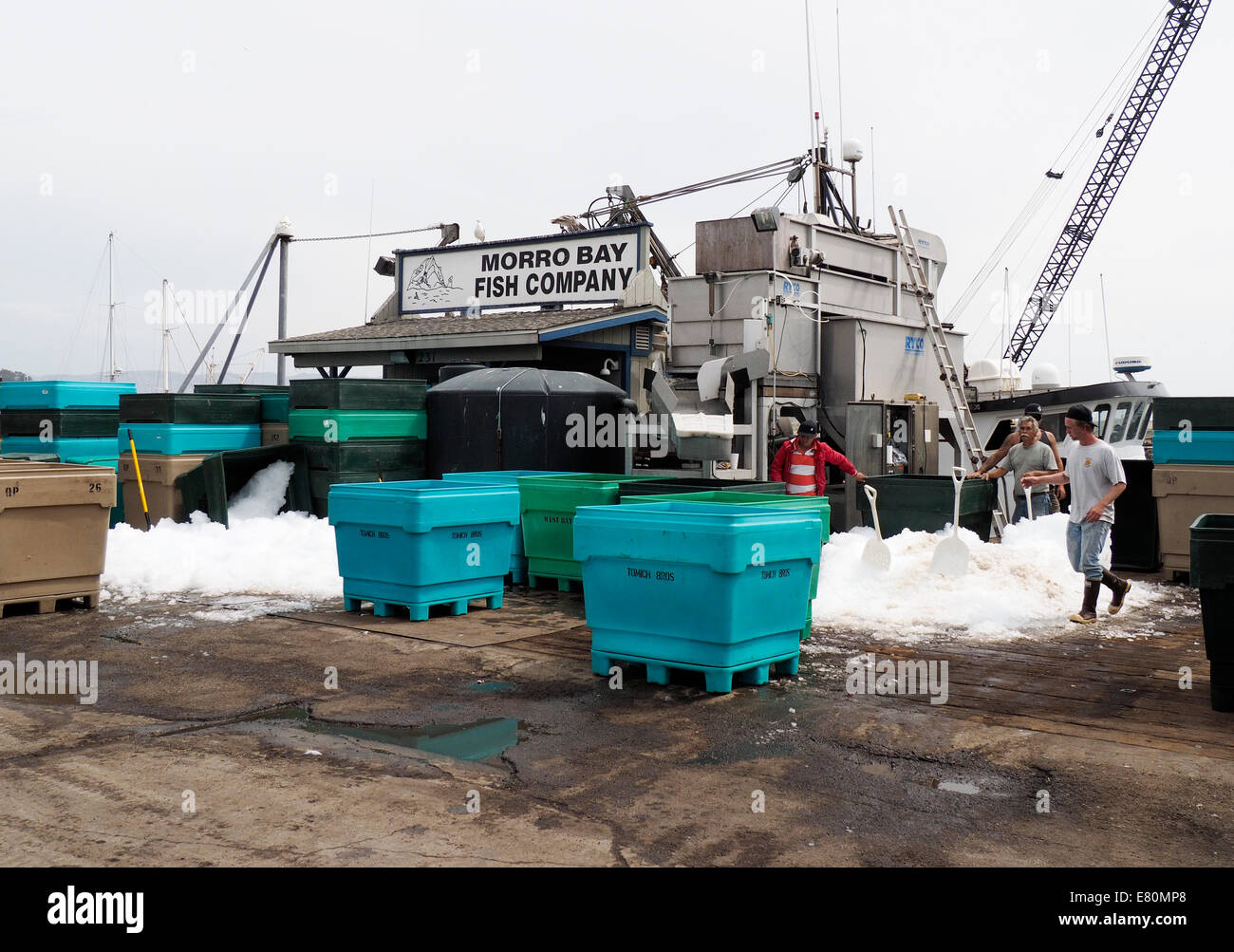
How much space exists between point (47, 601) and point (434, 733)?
211 inches

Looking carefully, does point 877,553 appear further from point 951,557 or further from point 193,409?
point 193,409

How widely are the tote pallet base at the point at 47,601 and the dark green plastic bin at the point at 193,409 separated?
4769 millimetres

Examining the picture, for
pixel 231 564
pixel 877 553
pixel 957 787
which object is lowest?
pixel 957 787

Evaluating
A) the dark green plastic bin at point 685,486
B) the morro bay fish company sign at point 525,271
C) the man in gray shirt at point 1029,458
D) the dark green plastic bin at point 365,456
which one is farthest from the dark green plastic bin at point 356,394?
the man in gray shirt at point 1029,458

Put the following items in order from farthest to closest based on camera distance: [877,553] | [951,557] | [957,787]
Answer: [877,553], [951,557], [957,787]

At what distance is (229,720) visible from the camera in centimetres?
620

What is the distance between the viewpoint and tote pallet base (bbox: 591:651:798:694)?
22.5ft

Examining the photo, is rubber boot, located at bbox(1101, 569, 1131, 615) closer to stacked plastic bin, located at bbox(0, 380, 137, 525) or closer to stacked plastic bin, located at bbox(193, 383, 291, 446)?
stacked plastic bin, located at bbox(193, 383, 291, 446)

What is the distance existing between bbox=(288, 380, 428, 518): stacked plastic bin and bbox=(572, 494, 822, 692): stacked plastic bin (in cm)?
657

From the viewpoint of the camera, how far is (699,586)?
6.83 m

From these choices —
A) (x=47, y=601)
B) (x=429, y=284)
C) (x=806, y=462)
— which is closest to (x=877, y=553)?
(x=806, y=462)
